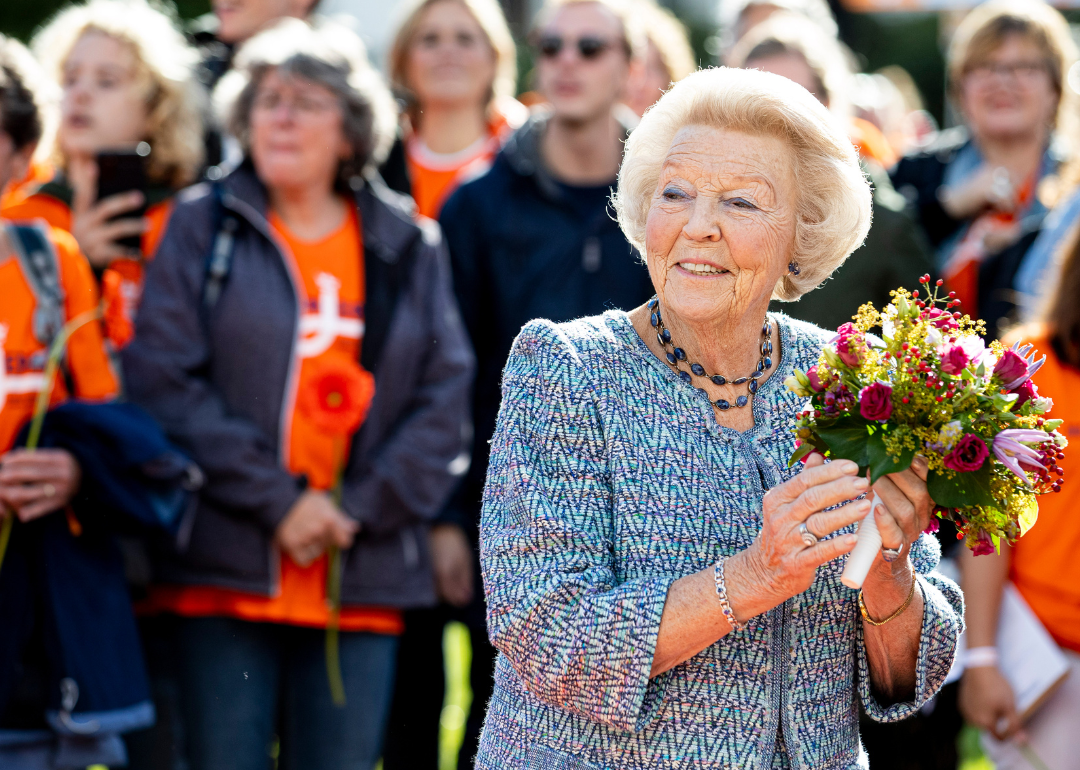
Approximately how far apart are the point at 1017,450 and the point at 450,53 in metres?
4.29

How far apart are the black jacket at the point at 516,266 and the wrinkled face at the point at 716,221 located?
2.06 metres

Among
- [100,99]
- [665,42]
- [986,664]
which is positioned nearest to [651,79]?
[665,42]

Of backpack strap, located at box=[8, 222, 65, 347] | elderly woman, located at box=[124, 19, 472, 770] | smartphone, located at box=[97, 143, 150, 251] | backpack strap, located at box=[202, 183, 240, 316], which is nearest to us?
backpack strap, located at box=[8, 222, 65, 347]

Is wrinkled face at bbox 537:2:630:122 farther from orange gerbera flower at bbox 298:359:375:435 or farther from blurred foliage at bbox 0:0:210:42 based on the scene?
blurred foliage at bbox 0:0:210:42

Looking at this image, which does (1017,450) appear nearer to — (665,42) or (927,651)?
(927,651)

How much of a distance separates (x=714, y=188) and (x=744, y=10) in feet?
15.6

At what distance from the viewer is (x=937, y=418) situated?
2.39 metres

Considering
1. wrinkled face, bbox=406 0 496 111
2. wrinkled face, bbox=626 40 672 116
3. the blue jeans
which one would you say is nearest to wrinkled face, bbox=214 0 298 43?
wrinkled face, bbox=406 0 496 111

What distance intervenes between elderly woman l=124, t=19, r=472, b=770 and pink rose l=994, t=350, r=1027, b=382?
2429 millimetres

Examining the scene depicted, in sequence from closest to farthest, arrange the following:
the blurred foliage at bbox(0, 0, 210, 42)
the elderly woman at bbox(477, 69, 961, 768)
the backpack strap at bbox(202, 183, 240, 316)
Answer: the elderly woman at bbox(477, 69, 961, 768) < the backpack strap at bbox(202, 183, 240, 316) < the blurred foliage at bbox(0, 0, 210, 42)

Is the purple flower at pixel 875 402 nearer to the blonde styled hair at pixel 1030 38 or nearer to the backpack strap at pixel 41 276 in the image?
the backpack strap at pixel 41 276

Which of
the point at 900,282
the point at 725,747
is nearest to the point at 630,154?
the point at 725,747

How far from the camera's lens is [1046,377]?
13.9 feet

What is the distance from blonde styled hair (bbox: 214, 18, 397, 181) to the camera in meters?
4.84
